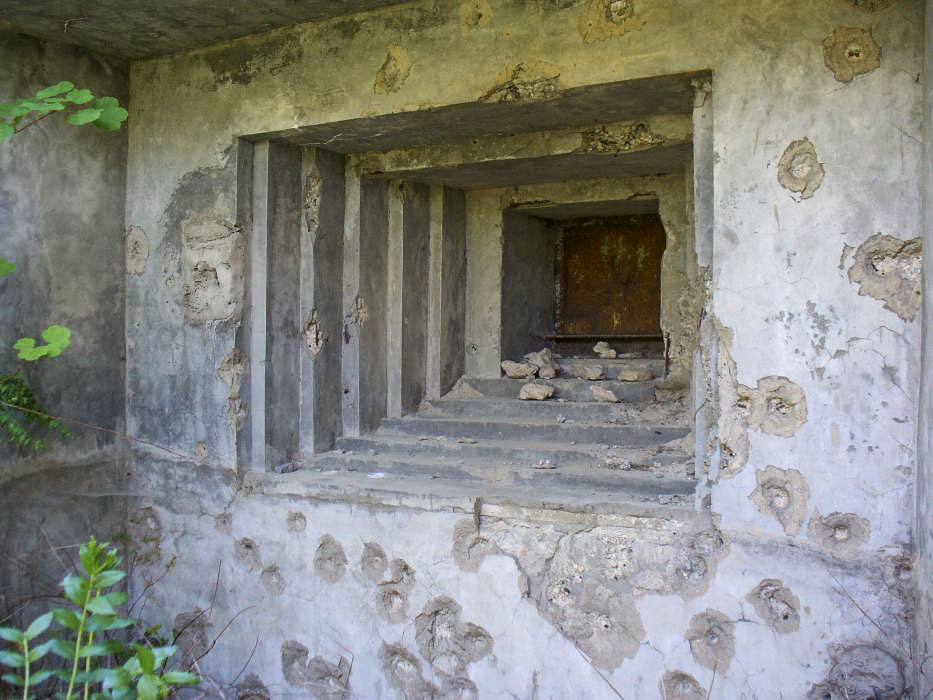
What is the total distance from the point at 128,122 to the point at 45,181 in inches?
22.0

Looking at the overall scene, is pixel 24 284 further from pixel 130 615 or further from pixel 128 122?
pixel 130 615

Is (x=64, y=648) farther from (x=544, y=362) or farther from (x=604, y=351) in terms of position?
(x=604, y=351)

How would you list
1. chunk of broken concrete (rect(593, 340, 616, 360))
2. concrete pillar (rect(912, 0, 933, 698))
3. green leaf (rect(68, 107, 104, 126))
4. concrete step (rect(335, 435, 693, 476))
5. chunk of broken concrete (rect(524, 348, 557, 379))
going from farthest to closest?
chunk of broken concrete (rect(593, 340, 616, 360)) → chunk of broken concrete (rect(524, 348, 557, 379)) → concrete step (rect(335, 435, 693, 476)) → green leaf (rect(68, 107, 104, 126)) → concrete pillar (rect(912, 0, 933, 698))

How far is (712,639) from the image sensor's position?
2.73 meters

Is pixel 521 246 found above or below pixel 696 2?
below

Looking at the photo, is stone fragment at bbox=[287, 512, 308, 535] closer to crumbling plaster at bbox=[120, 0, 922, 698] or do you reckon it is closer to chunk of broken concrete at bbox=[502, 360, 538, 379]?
crumbling plaster at bbox=[120, 0, 922, 698]

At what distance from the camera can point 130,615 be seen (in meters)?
3.86

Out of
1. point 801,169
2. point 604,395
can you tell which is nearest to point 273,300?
point 604,395

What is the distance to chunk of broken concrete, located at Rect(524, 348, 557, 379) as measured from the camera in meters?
4.25

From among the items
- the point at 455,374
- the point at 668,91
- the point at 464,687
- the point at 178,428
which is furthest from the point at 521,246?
the point at 464,687

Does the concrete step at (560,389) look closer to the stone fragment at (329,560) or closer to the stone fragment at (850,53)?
the stone fragment at (329,560)

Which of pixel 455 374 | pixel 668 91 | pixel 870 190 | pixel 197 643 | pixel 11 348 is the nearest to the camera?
pixel 870 190

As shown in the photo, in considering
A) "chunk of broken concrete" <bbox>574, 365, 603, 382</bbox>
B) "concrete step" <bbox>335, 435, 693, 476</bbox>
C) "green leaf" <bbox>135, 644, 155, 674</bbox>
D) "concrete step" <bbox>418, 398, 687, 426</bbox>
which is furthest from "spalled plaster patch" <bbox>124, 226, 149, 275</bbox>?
"green leaf" <bbox>135, 644, 155, 674</bbox>

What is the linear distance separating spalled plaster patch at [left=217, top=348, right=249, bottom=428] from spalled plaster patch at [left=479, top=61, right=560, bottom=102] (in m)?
1.61
